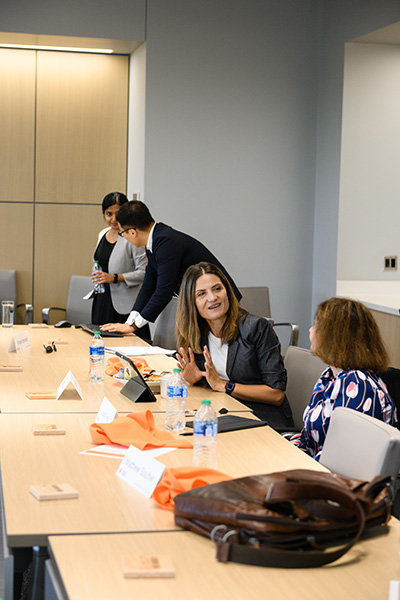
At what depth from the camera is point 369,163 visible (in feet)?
19.4

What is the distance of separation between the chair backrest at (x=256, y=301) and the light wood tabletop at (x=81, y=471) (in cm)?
301

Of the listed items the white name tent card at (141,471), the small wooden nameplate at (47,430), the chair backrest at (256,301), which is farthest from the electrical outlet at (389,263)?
the white name tent card at (141,471)

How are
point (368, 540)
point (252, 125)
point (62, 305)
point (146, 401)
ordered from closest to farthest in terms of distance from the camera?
1. point (368, 540)
2. point (146, 401)
3. point (252, 125)
4. point (62, 305)

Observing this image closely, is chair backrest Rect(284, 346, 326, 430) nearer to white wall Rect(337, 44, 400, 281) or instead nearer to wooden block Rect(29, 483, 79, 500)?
wooden block Rect(29, 483, 79, 500)

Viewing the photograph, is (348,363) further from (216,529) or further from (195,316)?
(216,529)

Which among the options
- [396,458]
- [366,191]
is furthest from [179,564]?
[366,191]

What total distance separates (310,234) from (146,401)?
3805 mm

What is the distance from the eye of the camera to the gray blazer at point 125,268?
5.61 meters

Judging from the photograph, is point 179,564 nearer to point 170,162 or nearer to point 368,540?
point 368,540

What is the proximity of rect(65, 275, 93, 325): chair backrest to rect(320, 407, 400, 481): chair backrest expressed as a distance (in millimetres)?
4330

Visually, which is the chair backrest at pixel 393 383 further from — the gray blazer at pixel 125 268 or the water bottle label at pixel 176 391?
the gray blazer at pixel 125 268

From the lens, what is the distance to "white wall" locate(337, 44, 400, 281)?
586cm

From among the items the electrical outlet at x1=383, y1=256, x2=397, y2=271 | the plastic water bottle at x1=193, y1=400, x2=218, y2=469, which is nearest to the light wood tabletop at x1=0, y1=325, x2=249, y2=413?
the plastic water bottle at x1=193, y1=400, x2=218, y2=469

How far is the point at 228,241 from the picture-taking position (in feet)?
20.9
